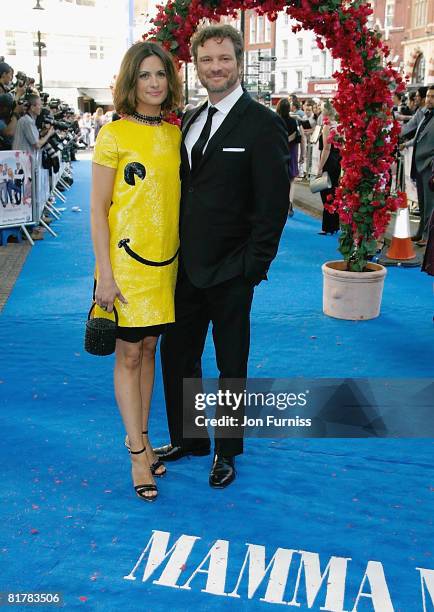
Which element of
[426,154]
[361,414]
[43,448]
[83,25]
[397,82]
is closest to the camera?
[43,448]

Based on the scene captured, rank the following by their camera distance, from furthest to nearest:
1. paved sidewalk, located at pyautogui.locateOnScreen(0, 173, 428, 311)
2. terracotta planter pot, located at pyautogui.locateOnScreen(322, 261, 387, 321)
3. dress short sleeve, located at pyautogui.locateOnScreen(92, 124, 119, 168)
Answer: paved sidewalk, located at pyautogui.locateOnScreen(0, 173, 428, 311)
terracotta planter pot, located at pyautogui.locateOnScreen(322, 261, 387, 321)
dress short sleeve, located at pyautogui.locateOnScreen(92, 124, 119, 168)

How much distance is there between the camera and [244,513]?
326 centimetres

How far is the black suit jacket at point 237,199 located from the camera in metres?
3.12

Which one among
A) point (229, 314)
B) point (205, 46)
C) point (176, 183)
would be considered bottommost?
point (229, 314)

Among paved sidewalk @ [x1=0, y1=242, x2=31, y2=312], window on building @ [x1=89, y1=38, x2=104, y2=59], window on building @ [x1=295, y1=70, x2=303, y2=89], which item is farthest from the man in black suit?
window on building @ [x1=295, y1=70, x2=303, y2=89]

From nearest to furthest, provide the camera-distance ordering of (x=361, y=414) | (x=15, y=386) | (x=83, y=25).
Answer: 1. (x=361, y=414)
2. (x=15, y=386)
3. (x=83, y=25)

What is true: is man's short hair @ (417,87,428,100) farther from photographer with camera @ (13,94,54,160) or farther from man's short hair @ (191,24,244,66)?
man's short hair @ (191,24,244,66)

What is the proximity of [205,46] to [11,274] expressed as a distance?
5.61 meters

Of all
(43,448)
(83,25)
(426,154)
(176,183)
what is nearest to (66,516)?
(43,448)

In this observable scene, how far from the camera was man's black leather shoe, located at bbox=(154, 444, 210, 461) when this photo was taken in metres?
3.78

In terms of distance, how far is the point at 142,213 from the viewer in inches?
121

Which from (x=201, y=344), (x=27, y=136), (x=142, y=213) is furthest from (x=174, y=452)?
(x=27, y=136)

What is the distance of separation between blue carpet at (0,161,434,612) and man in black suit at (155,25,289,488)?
1.26ft

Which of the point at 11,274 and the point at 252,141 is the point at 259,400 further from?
the point at 11,274
